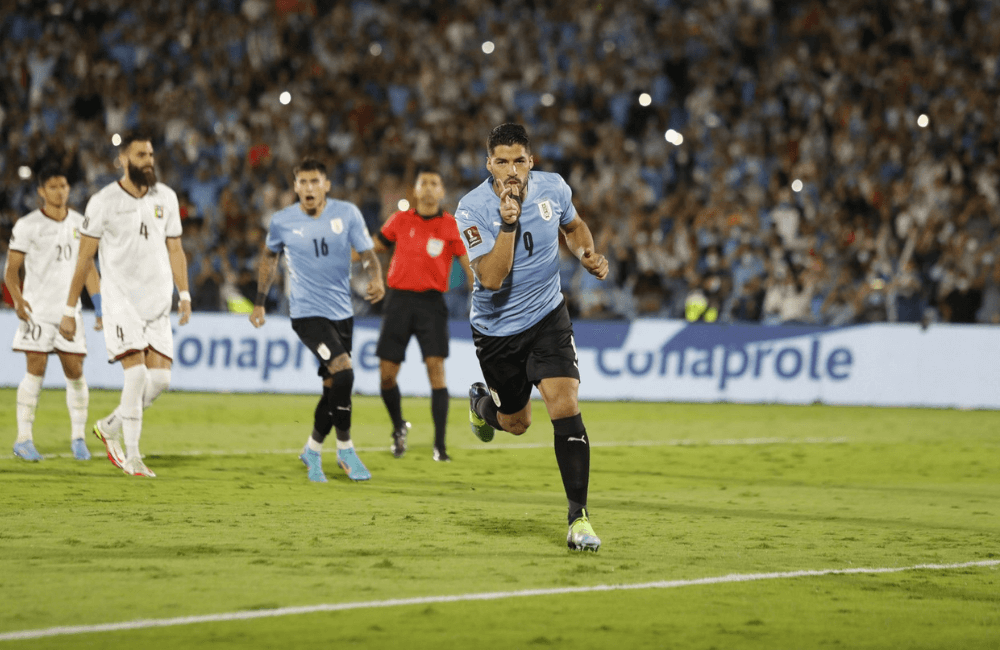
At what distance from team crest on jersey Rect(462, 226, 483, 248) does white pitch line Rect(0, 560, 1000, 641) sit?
2071 millimetres

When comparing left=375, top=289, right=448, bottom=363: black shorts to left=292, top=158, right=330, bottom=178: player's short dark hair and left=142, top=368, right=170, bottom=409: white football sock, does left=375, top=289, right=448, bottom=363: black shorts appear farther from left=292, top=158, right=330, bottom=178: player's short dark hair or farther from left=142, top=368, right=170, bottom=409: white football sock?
left=142, top=368, right=170, bottom=409: white football sock

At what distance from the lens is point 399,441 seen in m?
11.6

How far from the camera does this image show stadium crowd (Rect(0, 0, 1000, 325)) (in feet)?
68.5

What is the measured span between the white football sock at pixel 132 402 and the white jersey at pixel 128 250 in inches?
17.2

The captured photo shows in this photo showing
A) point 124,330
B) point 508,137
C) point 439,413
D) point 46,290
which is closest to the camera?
point 508,137

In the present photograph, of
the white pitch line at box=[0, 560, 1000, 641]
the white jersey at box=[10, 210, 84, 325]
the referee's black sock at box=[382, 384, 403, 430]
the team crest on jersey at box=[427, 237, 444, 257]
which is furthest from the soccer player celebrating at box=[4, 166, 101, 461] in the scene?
the white pitch line at box=[0, 560, 1000, 641]

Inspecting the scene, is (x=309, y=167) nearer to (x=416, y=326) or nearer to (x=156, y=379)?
(x=156, y=379)

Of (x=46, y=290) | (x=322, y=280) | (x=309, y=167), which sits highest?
(x=309, y=167)

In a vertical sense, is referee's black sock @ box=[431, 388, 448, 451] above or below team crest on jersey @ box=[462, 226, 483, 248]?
below

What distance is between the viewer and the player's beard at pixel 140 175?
9.43m

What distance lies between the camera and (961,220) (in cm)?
2138

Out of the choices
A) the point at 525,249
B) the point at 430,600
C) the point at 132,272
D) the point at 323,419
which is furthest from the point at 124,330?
the point at 430,600

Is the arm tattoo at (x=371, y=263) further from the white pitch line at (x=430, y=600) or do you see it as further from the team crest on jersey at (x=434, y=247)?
the white pitch line at (x=430, y=600)

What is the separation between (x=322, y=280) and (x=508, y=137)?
337 cm
